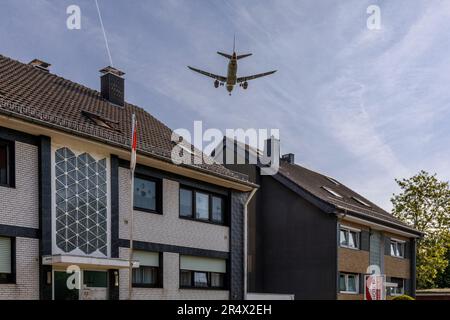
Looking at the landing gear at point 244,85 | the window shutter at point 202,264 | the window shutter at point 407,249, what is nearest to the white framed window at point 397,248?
the window shutter at point 407,249

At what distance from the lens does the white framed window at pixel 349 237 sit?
2489cm

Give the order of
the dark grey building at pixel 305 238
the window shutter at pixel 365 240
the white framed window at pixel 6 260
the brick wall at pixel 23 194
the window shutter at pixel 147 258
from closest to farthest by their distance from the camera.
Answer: the white framed window at pixel 6 260 < the brick wall at pixel 23 194 < the window shutter at pixel 147 258 < the dark grey building at pixel 305 238 < the window shutter at pixel 365 240

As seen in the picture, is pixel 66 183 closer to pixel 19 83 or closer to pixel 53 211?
pixel 53 211

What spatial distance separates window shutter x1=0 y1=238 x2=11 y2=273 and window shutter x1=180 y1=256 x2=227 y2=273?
629 centimetres

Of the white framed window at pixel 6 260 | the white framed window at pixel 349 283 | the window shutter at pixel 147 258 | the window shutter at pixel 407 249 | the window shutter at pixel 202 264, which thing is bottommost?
the white framed window at pixel 349 283

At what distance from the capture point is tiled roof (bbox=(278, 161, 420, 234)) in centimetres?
2541

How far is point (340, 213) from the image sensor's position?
78.7 ft

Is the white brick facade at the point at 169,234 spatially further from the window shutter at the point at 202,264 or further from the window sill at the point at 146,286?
the window shutter at the point at 202,264

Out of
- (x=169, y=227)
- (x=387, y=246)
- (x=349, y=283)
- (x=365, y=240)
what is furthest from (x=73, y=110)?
(x=387, y=246)

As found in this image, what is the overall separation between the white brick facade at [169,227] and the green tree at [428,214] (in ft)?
70.7

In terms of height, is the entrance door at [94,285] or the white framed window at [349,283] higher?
the entrance door at [94,285]

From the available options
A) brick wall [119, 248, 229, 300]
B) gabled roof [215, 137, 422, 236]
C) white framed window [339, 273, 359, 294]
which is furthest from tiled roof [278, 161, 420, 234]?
brick wall [119, 248, 229, 300]
